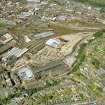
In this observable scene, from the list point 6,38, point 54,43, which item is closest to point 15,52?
point 6,38

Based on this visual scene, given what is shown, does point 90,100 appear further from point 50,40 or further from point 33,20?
point 33,20

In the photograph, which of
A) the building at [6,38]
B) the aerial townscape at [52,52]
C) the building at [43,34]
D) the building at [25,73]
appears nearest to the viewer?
the aerial townscape at [52,52]

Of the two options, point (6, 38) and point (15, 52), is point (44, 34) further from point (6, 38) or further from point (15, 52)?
point (15, 52)

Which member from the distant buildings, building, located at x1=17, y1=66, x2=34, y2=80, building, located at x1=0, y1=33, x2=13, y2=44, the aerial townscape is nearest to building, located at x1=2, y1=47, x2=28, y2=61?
the aerial townscape

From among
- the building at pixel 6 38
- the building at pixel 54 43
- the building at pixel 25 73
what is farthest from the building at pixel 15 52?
the building at pixel 54 43

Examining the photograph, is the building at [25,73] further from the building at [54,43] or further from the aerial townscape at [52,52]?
the building at [54,43]

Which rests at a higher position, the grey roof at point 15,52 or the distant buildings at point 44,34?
the distant buildings at point 44,34

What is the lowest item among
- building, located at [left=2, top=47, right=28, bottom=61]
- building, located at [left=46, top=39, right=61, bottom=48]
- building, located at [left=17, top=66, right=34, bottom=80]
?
building, located at [left=17, top=66, right=34, bottom=80]

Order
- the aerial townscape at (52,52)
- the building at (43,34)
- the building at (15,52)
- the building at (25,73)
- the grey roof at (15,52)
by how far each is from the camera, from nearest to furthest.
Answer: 1. the aerial townscape at (52,52)
2. the building at (25,73)
3. the building at (15,52)
4. the grey roof at (15,52)
5. the building at (43,34)

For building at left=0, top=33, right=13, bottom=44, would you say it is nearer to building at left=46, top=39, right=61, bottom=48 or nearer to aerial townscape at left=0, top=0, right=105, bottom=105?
aerial townscape at left=0, top=0, right=105, bottom=105
